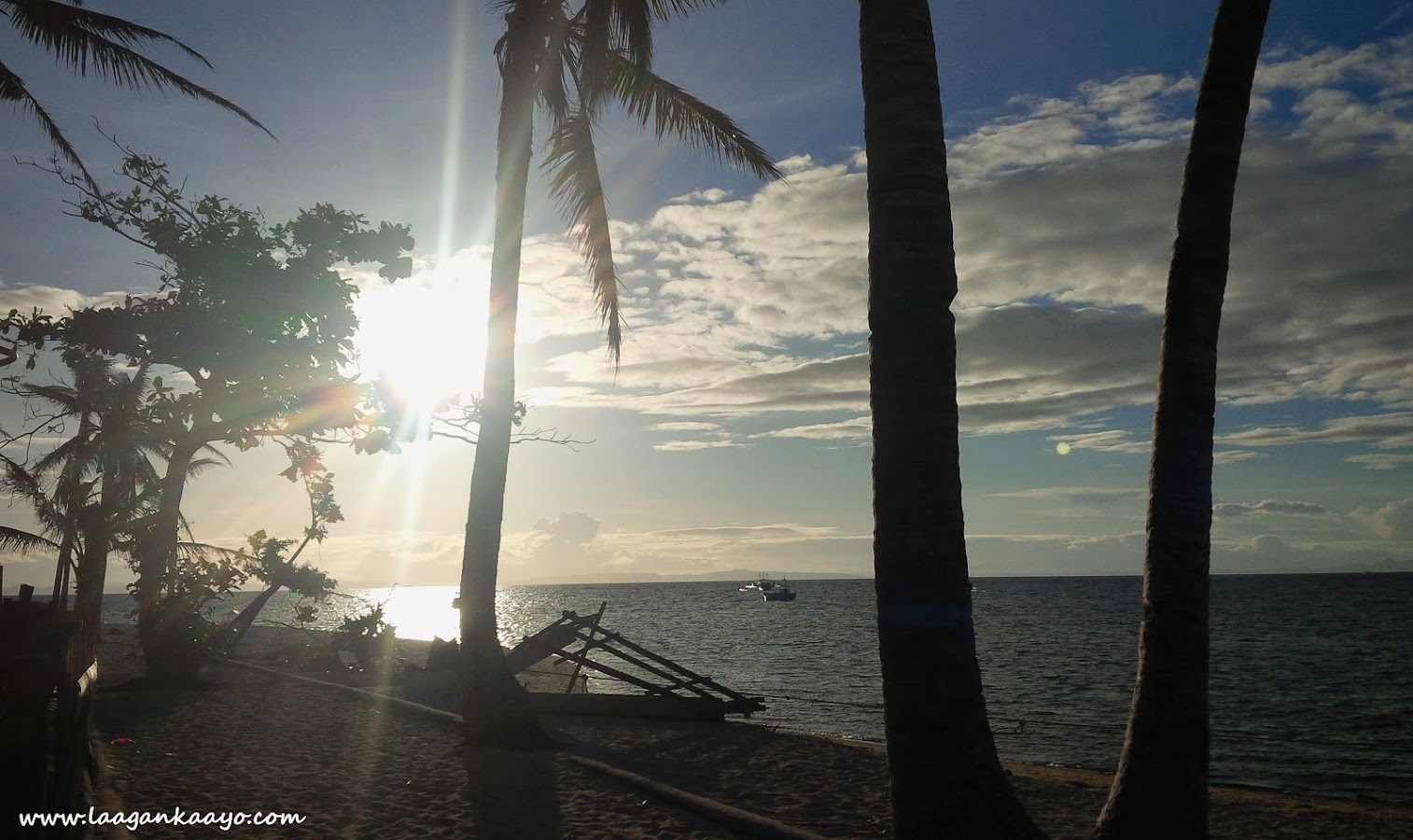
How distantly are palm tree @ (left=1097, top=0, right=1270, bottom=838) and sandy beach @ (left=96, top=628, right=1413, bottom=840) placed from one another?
3172 millimetres

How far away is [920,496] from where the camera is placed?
495cm

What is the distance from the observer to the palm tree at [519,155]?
12039mm

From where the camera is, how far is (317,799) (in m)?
9.23

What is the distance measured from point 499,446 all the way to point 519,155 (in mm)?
4297

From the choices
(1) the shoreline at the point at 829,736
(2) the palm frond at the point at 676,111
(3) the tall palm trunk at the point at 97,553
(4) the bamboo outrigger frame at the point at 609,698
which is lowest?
(1) the shoreline at the point at 829,736

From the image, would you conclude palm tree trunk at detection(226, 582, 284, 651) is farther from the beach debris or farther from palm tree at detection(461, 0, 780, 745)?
palm tree at detection(461, 0, 780, 745)

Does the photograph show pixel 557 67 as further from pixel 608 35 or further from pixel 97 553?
pixel 97 553

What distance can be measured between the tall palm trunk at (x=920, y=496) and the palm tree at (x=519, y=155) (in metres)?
7.57

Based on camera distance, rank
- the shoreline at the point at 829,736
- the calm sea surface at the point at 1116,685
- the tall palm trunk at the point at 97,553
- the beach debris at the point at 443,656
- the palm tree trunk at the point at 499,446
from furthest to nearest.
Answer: the tall palm trunk at the point at 97,553, the beach debris at the point at 443,656, the calm sea surface at the point at 1116,685, the shoreline at the point at 829,736, the palm tree trunk at the point at 499,446

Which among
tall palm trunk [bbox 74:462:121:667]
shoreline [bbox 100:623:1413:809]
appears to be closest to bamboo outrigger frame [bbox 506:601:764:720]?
shoreline [bbox 100:623:1413:809]

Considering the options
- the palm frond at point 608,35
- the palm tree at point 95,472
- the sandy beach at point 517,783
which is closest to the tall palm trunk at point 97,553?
the palm tree at point 95,472

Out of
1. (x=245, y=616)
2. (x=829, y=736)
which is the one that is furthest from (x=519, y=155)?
(x=245, y=616)

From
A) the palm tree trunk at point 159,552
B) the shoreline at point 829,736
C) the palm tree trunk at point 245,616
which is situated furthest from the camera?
the palm tree trunk at point 245,616

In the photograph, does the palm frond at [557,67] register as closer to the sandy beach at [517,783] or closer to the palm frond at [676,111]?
the palm frond at [676,111]
